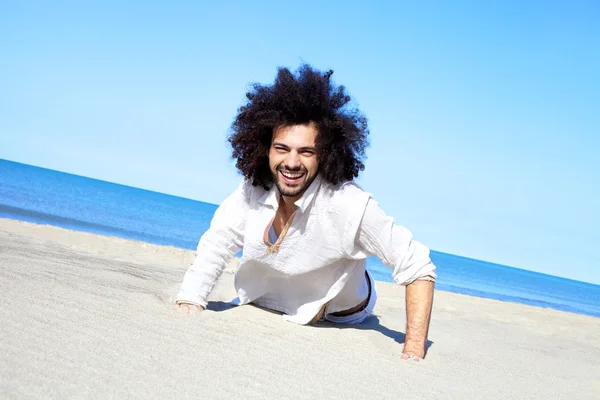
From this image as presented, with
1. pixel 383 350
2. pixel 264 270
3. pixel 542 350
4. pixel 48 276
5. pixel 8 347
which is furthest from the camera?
pixel 542 350

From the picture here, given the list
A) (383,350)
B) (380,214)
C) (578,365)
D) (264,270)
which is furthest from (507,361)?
(264,270)

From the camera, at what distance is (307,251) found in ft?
12.5

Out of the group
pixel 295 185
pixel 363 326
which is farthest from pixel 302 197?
pixel 363 326

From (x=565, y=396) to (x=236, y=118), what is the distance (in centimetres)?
275

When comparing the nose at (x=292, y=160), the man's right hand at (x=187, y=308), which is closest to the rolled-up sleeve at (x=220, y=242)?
the man's right hand at (x=187, y=308)

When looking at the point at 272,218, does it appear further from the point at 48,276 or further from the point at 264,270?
the point at 48,276

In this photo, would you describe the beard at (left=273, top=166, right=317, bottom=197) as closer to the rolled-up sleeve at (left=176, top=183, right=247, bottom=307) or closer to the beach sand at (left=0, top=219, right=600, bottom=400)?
the rolled-up sleeve at (left=176, top=183, right=247, bottom=307)

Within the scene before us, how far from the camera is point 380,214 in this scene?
3615 millimetres

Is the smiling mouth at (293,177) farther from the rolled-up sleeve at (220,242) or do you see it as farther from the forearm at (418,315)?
the forearm at (418,315)

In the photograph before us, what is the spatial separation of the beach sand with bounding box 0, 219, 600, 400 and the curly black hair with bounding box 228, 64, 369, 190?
3.40ft

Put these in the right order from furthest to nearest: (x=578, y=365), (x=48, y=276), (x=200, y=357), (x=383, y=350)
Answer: (x=578, y=365) < (x=48, y=276) < (x=383, y=350) < (x=200, y=357)

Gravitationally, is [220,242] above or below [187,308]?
above

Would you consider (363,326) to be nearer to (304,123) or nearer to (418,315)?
(418,315)

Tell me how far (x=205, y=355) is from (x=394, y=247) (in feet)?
4.88
